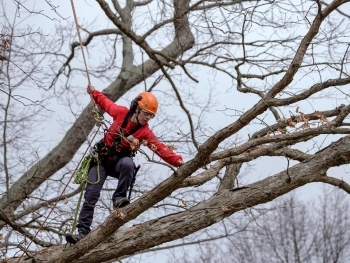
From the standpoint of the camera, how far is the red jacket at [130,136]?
5762 mm

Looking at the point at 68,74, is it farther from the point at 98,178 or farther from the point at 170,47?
the point at 98,178

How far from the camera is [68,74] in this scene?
12.1 m

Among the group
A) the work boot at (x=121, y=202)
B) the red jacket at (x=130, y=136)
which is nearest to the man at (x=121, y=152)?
the red jacket at (x=130, y=136)

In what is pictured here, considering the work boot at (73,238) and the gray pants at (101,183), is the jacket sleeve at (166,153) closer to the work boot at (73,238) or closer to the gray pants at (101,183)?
the gray pants at (101,183)

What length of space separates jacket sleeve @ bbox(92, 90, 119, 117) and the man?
0.01 metres

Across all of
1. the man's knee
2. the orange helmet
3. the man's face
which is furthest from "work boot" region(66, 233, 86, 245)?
the orange helmet

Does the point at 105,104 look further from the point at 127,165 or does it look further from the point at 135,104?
the point at 127,165

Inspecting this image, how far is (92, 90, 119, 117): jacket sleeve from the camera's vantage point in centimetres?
622

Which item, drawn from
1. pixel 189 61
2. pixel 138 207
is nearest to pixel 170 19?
pixel 189 61

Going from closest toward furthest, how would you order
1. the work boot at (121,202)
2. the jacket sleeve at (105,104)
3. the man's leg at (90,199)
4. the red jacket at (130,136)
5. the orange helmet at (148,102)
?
1. the work boot at (121,202)
2. the red jacket at (130,136)
3. the orange helmet at (148,102)
4. the man's leg at (90,199)
5. the jacket sleeve at (105,104)

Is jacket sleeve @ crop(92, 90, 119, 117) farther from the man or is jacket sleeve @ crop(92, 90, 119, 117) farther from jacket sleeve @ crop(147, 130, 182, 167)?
jacket sleeve @ crop(147, 130, 182, 167)

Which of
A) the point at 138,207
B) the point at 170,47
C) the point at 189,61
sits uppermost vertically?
the point at 170,47

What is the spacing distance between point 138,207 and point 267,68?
Answer: 4383 mm

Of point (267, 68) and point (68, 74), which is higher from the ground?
point (68, 74)
